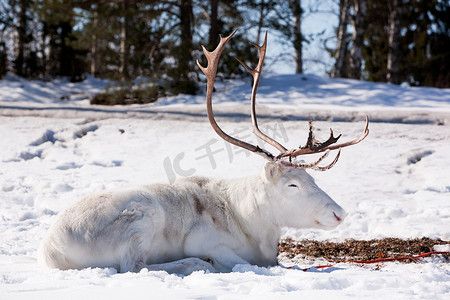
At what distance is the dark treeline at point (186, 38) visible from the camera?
1531cm

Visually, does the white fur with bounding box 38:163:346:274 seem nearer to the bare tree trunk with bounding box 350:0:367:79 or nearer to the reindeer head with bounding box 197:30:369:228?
the reindeer head with bounding box 197:30:369:228

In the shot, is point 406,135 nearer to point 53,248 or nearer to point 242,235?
point 242,235

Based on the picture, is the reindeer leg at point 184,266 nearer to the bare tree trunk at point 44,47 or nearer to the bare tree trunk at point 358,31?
the bare tree trunk at point 358,31

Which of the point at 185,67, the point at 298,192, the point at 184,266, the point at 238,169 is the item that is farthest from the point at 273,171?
the point at 185,67

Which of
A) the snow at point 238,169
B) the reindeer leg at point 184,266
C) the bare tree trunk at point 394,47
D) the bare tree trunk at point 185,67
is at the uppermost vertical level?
the bare tree trunk at point 394,47

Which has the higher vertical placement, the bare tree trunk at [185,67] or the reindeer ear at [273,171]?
the bare tree trunk at [185,67]

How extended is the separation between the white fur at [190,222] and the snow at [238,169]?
0.27 metres

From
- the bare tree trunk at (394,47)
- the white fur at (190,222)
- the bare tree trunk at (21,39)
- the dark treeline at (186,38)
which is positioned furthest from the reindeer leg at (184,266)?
the bare tree trunk at (21,39)

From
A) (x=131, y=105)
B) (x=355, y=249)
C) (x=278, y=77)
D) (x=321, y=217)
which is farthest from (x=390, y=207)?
(x=278, y=77)

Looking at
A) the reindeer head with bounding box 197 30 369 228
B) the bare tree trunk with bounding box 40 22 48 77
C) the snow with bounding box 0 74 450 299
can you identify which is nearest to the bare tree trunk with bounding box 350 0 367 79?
the snow with bounding box 0 74 450 299

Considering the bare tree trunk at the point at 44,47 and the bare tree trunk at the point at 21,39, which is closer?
the bare tree trunk at the point at 21,39

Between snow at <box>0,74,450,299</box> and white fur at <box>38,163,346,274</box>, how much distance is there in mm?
271

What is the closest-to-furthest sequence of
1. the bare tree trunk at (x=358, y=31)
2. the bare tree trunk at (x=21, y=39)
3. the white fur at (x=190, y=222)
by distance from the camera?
the white fur at (x=190, y=222)
the bare tree trunk at (x=358, y=31)
the bare tree trunk at (x=21, y=39)

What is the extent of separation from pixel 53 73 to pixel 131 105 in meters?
10.2
